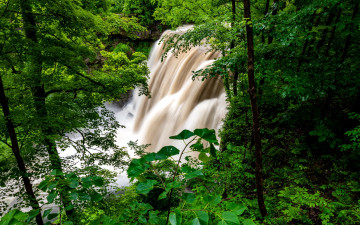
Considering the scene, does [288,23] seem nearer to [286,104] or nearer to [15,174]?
[286,104]

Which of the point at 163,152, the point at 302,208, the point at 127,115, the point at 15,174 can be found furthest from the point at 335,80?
the point at 127,115

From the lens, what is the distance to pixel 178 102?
11.3m

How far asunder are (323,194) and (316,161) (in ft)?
3.49

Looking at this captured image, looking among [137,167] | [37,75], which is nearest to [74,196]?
[137,167]

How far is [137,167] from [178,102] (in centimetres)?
1042

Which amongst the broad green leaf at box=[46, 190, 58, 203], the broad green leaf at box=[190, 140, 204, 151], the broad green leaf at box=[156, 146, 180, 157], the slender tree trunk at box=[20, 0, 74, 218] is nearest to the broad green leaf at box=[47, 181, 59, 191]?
the broad green leaf at box=[46, 190, 58, 203]

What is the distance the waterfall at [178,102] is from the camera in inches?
384

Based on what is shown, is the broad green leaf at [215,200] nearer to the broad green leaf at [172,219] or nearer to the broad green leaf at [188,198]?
the broad green leaf at [188,198]

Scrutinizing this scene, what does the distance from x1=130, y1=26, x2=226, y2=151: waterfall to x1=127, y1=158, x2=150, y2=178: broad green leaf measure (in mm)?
8112

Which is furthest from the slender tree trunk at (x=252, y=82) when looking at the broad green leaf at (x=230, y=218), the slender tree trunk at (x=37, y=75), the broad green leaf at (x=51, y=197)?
the slender tree trunk at (x=37, y=75)

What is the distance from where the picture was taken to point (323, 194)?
397 cm

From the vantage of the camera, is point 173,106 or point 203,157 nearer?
point 203,157

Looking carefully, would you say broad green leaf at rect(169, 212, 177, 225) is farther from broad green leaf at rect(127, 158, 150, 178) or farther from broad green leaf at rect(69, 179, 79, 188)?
broad green leaf at rect(69, 179, 79, 188)

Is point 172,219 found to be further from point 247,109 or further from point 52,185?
point 247,109
